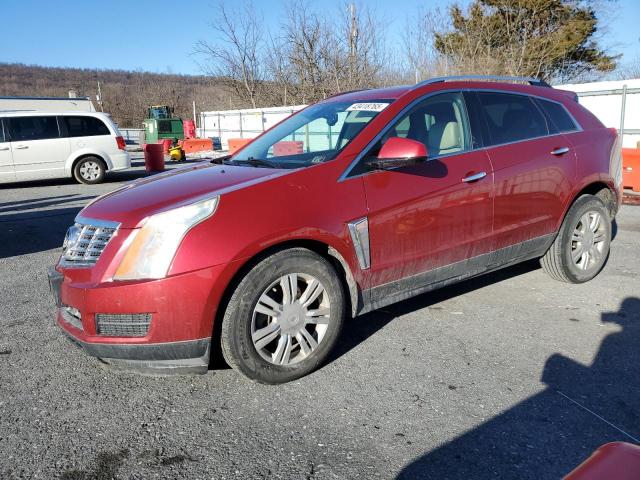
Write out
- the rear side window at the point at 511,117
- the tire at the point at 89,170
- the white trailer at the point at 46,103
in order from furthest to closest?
the white trailer at the point at 46,103 → the tire at the point at 89,170 → the rear side window at the point at 511,117

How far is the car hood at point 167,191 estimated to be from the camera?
9.46 feet

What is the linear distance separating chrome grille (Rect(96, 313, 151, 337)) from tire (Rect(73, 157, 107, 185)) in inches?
473

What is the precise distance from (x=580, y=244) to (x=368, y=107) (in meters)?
2.48

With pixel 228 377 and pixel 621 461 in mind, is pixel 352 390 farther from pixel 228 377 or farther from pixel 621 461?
pixel 621 461

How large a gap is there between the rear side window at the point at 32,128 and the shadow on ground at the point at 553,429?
43.1 feet

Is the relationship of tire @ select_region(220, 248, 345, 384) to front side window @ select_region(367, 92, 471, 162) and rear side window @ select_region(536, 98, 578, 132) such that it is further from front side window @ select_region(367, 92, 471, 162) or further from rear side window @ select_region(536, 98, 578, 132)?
rear side window @ select_region(536, 98, 578, 132)

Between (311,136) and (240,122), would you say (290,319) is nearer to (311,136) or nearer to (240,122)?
(311,136)

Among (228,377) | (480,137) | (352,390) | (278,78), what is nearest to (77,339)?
(228,377)

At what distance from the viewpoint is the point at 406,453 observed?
2.43 meters

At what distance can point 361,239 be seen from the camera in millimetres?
3240

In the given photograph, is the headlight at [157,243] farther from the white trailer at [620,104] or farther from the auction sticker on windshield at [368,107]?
the white trailer at [620,104]

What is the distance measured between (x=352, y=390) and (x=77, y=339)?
5.11 ft

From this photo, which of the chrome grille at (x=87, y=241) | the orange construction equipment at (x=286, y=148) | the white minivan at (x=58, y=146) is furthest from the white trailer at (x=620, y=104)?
the chrome grille at (x=87, y=241)

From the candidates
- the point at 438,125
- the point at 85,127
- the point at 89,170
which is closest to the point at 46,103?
the point at 85,127
